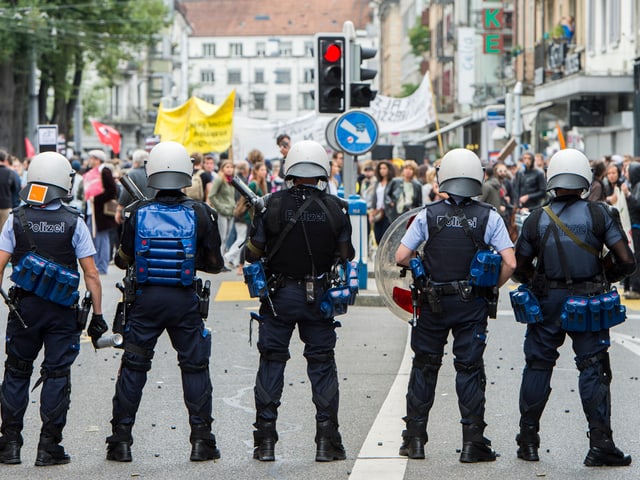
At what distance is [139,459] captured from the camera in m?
7.64

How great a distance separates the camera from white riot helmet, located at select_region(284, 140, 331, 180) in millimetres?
7840

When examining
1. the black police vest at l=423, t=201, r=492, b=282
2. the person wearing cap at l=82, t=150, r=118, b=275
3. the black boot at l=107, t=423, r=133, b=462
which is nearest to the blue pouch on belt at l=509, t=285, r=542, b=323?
the black police vest at l=423, t=201, r=492, b=282

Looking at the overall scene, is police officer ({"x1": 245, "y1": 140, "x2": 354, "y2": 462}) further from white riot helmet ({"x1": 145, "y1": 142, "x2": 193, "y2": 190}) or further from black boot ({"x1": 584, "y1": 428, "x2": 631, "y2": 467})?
black boot ({"x1": 584, "y1": 428, "x2": 631, "y2": 467})

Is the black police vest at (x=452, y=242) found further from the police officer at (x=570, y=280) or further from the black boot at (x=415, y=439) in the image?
the black boot at (x=415, y=439)

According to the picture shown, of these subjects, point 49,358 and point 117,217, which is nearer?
point 49,358

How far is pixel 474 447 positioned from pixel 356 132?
9.54 m

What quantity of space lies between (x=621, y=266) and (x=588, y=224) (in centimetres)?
29

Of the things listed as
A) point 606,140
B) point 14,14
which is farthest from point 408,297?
point 14,14

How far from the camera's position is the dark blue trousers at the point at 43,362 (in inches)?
297

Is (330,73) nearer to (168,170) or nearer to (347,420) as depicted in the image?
(347,420)

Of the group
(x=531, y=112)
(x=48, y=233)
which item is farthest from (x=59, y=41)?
(x=48, y=233)

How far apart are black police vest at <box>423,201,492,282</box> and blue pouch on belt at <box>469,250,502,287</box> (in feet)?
0.27

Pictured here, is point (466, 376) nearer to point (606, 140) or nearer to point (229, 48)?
point (606, 140)

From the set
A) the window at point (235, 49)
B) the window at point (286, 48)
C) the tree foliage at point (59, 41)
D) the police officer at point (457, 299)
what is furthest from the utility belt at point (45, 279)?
the window at point (235, 49)
